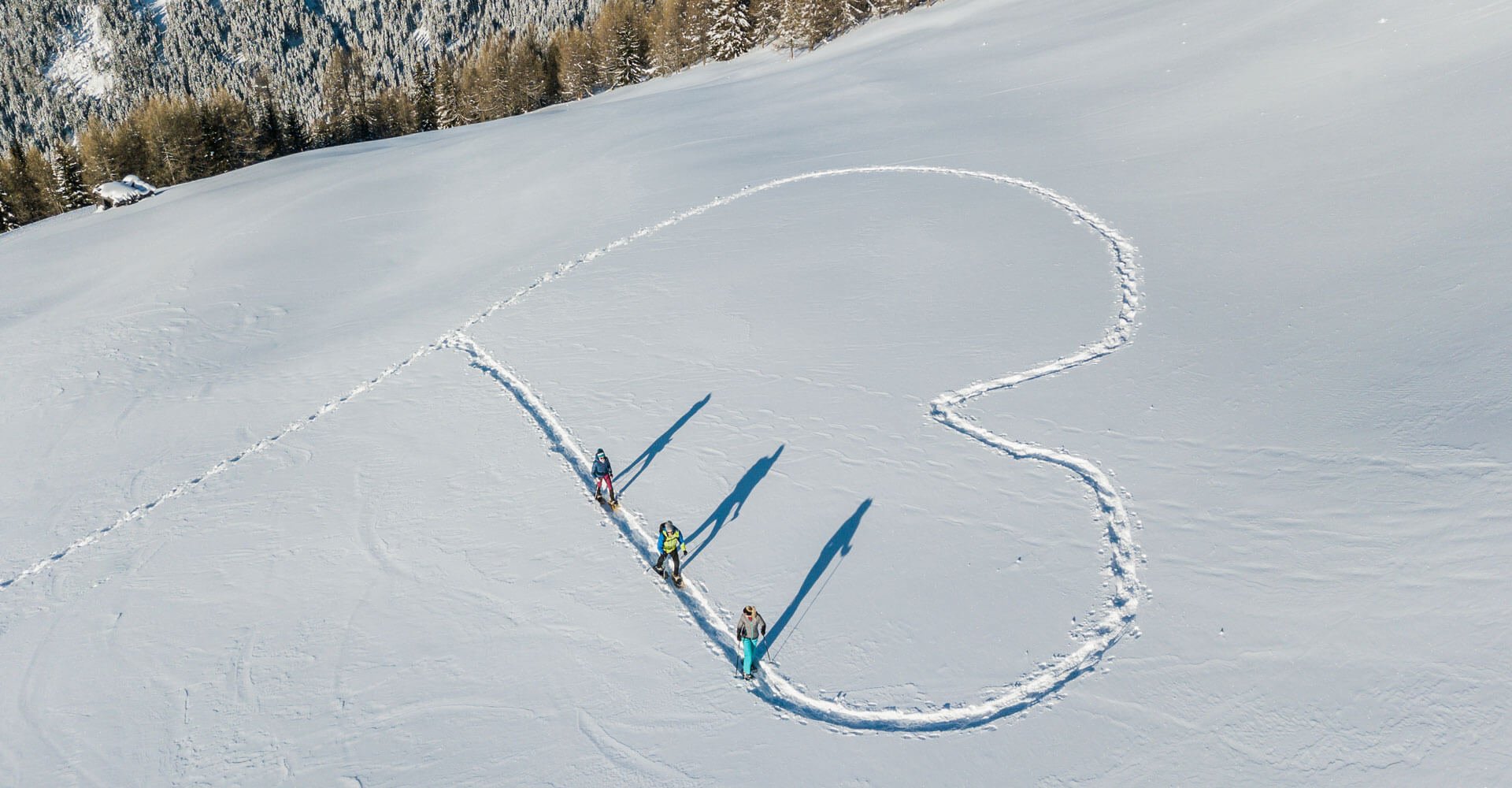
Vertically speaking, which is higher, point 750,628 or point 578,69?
point 578,69

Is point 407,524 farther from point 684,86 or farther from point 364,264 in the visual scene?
point 684,86

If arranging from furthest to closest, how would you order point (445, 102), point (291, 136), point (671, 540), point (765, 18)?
Answer: point (445, 102), point (291, 136), point (765, 18), point (671, 540)

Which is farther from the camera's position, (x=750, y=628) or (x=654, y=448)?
(x=654, y=448)

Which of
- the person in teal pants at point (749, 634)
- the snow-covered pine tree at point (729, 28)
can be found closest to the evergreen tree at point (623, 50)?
the snow-covered pine tree at point (729, 28)

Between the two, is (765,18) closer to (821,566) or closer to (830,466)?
(830,466)

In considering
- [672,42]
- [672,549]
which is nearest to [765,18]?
[672,42]

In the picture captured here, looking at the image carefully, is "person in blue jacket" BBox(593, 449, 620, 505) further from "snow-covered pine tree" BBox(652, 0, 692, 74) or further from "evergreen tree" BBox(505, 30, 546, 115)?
"evergreen tree" BBox(505, 30, 546, 115)

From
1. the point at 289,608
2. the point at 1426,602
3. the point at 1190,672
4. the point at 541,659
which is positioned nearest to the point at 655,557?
the point at 541,659
